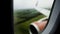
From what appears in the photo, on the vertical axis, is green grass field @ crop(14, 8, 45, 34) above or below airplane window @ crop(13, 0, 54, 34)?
below

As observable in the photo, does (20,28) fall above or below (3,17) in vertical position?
below

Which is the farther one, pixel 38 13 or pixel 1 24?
pixel 38 13

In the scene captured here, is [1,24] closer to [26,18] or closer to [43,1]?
[26,18]

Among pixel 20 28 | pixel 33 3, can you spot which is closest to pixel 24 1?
pixel 33 3

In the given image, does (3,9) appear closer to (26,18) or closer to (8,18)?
(8,18)

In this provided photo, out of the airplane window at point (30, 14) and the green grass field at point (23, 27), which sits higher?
the airplane window at point (30, 14)

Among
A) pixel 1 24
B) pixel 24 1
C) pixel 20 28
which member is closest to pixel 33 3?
pixel 24 1
